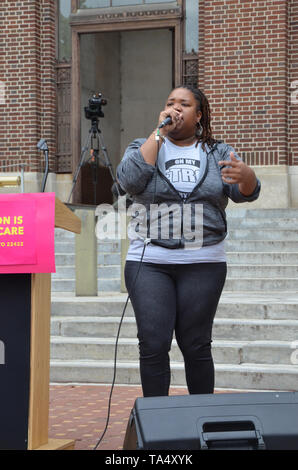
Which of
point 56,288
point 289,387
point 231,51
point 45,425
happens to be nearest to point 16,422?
point 45,425

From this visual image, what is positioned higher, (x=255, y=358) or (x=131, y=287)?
(x=131, y=287)

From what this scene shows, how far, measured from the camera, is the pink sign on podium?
3.77 m

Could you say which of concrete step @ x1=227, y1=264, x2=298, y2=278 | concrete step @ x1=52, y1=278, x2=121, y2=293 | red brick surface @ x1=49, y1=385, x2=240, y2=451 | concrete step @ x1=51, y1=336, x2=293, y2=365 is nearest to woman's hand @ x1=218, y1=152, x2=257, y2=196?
red brick surface @ x1=49, y1=385, x2=240, y2=451

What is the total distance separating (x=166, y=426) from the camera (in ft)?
8.63

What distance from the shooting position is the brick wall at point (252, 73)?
488 inches

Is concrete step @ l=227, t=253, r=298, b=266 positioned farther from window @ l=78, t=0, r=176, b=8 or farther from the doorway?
the doorway

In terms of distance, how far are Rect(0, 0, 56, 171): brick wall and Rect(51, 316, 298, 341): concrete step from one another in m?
6.89

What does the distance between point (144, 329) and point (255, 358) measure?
300 centimetres

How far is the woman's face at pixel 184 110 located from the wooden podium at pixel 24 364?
26.9 inches

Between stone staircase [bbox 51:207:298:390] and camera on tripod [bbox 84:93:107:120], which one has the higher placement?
camera on tripod [bbox 84:93:107:120]

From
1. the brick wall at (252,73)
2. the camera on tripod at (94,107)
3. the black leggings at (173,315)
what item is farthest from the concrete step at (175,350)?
the camera on tripod at (94,107)

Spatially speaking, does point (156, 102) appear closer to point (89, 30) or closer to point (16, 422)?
point (89, 30)

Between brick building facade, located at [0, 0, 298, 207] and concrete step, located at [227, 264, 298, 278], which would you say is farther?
brick building facade, located at [0, 0, 298, 207]

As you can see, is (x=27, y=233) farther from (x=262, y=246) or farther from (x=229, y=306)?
(x=262, y=246)
